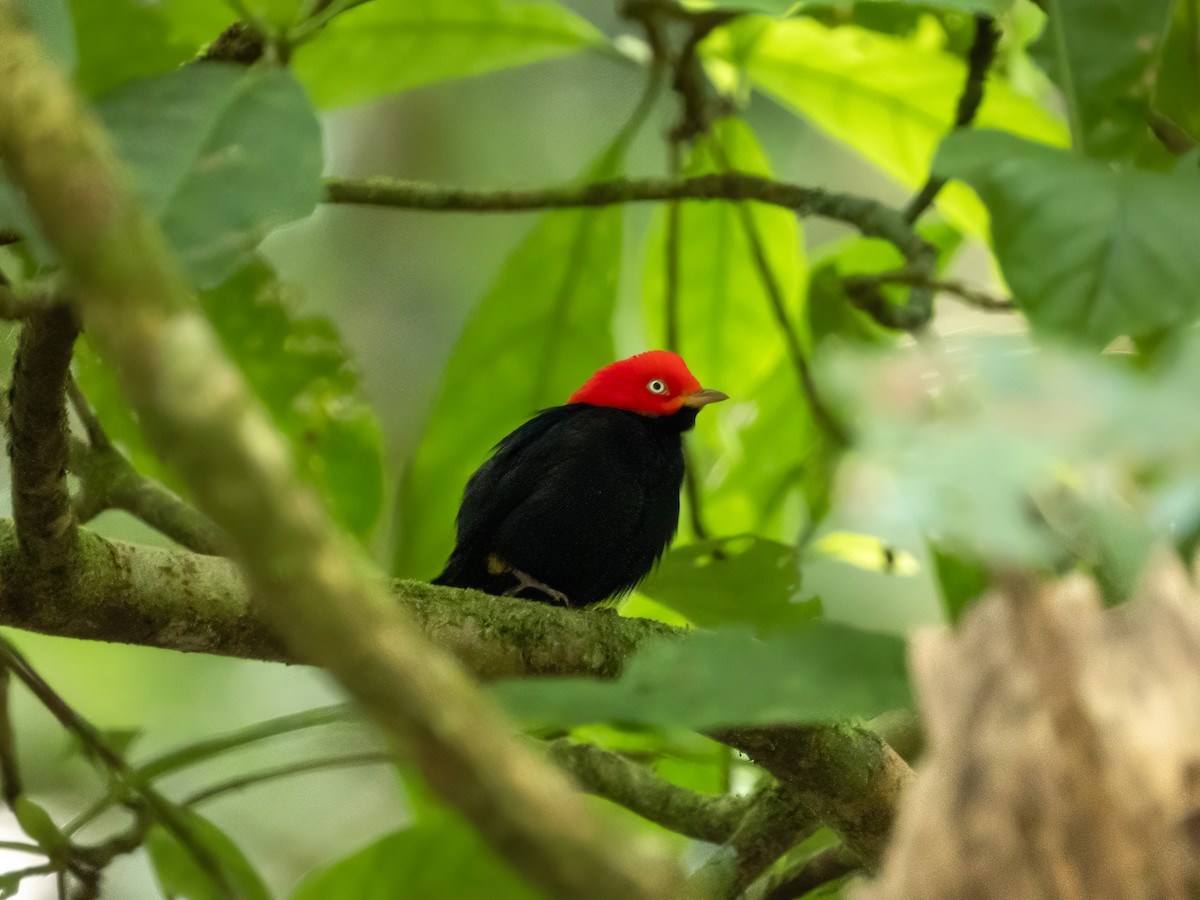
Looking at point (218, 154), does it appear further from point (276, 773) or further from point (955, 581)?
point (276, 773)

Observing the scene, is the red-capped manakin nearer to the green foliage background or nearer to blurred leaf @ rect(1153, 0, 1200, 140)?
the green foliage background

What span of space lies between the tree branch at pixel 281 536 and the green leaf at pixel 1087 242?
2.71ft

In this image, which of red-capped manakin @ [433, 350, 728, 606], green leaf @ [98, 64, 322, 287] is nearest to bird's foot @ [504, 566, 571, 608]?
red-capped manakin @ [433, 350, 728, 606]

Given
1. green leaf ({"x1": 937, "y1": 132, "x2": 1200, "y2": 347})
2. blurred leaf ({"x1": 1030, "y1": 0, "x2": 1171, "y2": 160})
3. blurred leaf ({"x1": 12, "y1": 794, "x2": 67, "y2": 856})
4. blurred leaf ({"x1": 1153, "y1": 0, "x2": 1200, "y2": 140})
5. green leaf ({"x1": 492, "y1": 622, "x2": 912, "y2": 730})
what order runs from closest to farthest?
green leaf ({"x1": 492, "y1": 622, "x2": 912, "y2": 730}) → green leaf ({"x1": 937, "y1": 132, "x2": 1200, "y2": 347}) → blurred leaf ({"x1": 1030, "y1": 0, "x2": 1171, "y2": 160}) → blurred leaf ({"x1": 12, "y1": 794, "x2": 67, "y2": 856}) → blurred leaf ({"x1": 1153, "y1": 0, "x2": 1200, "y2": 140})

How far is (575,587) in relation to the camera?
3789mm

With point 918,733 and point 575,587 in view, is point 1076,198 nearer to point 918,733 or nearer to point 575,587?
point 918,733

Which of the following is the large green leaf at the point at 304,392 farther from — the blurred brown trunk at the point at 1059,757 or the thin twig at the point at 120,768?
the blurred brown trunk at the point at 1059,757

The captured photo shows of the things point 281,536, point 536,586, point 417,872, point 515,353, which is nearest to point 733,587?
point 417,872

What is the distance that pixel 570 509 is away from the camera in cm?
367

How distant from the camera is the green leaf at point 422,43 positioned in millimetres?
3219

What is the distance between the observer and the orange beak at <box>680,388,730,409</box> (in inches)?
153

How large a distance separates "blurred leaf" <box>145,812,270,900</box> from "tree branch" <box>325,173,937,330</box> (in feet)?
4.52

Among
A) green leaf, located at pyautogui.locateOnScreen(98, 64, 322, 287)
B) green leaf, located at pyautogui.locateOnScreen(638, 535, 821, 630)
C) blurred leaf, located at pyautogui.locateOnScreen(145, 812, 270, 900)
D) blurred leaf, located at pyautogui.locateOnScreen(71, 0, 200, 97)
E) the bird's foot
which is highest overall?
blurred leaf, located at pyautogui.locateOnScreen(71, 0, 200, 97)

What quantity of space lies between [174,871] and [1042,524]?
2269 mm
